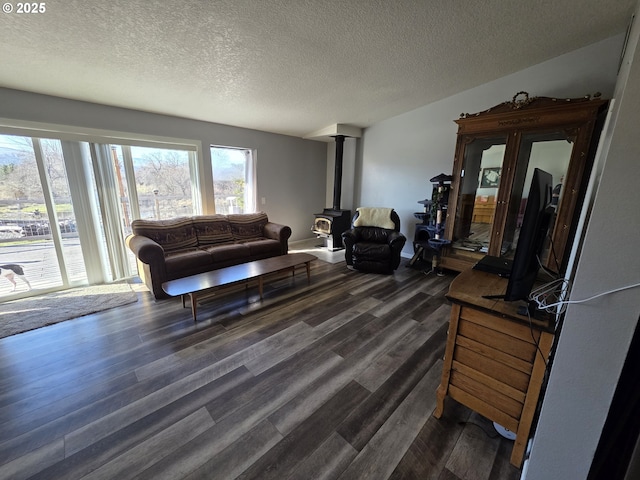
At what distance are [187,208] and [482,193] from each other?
4504mm

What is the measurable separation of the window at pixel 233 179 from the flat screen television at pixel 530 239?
438cm

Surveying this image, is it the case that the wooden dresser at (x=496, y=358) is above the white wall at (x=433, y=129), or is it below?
below

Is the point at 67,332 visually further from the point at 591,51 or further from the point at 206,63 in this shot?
the point at 591,51

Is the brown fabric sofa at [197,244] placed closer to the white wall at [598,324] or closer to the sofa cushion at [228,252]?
the sofa cushion at [228,252]

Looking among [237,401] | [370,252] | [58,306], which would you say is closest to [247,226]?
[370,252]

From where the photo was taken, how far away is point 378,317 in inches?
102

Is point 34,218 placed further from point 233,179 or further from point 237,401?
point 237,401

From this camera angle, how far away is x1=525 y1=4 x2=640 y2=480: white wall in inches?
28.3

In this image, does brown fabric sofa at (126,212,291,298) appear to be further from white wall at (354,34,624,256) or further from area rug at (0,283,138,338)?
white wall at (354,34,624,256)

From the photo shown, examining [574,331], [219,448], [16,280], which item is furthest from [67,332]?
[574,331]

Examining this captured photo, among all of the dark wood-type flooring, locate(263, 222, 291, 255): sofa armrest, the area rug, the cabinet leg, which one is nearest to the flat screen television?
the cabinet leg

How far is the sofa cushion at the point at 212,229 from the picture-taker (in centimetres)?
376

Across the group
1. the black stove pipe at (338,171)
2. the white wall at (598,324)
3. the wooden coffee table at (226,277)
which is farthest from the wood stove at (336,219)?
the white wall at (598,324)

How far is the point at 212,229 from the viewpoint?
3.88 metres
